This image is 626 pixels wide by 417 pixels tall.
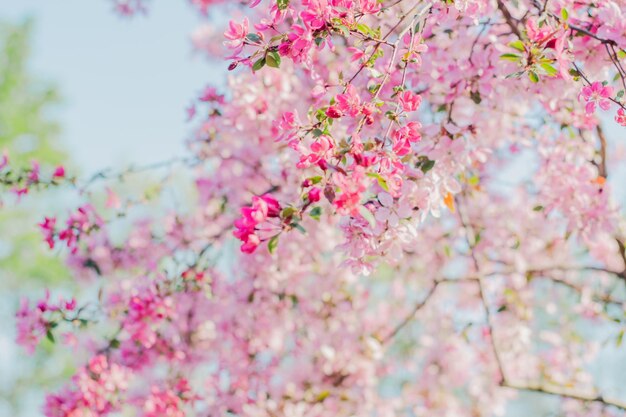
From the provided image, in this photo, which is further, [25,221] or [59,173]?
[25,221]

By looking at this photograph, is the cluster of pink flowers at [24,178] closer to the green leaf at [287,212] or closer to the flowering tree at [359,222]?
the flowering tree at [359,222]

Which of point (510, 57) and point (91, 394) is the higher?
point (510, 57)

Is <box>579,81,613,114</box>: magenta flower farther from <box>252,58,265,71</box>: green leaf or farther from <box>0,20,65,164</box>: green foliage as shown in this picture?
<box>0,20,65,164</box>: green foliage

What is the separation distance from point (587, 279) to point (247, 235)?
5.77m

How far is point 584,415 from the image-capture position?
4.08m

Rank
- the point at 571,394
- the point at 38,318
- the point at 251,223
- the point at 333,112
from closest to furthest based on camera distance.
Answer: the point at 251,223 < the point at 333,112 < the point at 38,318 < the point at 571,394

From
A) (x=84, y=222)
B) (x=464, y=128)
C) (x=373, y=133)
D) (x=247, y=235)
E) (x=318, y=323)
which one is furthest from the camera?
(x=318, y=323)

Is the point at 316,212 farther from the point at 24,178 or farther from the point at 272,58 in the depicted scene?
the point at 24,178

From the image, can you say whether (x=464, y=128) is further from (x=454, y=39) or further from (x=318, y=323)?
(x=318, y=323)

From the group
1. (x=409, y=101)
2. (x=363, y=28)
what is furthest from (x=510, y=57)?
(x=363, y=28)

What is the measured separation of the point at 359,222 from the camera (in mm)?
1742

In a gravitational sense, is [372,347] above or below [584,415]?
above

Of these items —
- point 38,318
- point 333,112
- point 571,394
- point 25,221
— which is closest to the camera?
point 333,112

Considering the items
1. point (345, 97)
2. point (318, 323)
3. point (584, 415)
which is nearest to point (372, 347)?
point (318, 323)
